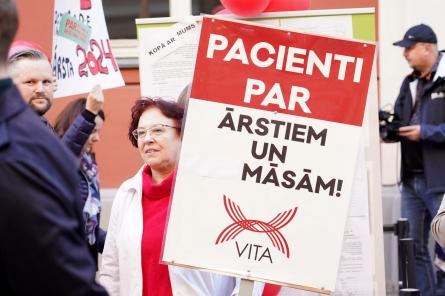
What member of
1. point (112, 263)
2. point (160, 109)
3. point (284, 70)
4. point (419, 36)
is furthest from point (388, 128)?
point (284, 70)

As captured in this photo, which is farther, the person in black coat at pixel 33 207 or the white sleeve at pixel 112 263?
the white sleeve at pixel 112 263

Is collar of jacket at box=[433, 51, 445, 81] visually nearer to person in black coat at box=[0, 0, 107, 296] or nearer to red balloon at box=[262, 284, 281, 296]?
red balloon at box=[262, 284, 281, 296]

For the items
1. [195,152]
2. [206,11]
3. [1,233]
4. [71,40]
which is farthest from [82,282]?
[206,11]

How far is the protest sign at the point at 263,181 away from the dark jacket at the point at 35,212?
1780 mm

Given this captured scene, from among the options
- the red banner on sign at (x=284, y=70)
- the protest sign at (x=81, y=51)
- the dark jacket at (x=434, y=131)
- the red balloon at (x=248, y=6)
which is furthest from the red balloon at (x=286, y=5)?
the dark jacket at (x=434, y=131)

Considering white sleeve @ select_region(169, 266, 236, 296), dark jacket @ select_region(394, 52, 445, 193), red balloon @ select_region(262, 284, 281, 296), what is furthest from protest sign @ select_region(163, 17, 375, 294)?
dark jacket @ select_region(394, 52, 445, 193)

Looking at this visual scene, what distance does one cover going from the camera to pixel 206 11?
960cm

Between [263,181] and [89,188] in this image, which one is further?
[89,188]

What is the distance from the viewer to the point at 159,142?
15.7 feet

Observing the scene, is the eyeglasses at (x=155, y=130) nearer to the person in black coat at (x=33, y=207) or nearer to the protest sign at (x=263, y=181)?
the protest sign at (x=263, y=181)

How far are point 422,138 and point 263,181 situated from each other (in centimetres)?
376

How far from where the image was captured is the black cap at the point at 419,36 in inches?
313

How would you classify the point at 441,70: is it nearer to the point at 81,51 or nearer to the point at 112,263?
the point at 81,51

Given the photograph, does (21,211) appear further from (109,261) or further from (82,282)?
(109,261)
